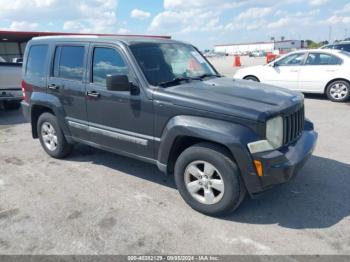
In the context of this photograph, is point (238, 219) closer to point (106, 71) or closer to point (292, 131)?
point (292, 131)

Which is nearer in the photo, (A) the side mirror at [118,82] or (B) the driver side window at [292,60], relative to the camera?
(A) the side mirror at [118,82]

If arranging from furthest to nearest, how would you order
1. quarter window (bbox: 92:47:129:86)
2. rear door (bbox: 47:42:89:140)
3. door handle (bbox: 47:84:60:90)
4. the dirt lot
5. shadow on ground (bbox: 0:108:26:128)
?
1. shadow on ground (bbox: 0:108:26:128)
2. door handle (bbox: 47:84:60:90)
3. rear door (bbox: 47:42:89:140)
4. quarter window (bbox: 92:47:129:86)
5. the dirt lot

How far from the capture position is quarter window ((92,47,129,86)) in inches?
171

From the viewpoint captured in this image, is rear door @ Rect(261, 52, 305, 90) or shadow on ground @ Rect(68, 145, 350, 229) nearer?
shadow on ground @ Rect(68, 145, 350, 229)

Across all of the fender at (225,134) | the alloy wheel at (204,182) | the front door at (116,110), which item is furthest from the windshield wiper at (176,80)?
the alloy wheel at (204,182)

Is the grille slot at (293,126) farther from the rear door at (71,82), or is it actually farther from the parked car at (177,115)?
the rear door at (71,82)

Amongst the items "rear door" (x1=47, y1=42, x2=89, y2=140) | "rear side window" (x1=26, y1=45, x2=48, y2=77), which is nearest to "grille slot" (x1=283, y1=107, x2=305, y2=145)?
"rear door" (x1=47, y1=42, x2=89, y2=140)

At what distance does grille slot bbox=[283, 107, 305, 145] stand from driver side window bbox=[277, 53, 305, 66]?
7055 millimetres

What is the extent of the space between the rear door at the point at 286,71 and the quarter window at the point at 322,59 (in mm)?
233

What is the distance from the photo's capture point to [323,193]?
4.27 m

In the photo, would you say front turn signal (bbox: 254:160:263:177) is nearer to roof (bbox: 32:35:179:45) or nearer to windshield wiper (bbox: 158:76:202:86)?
windshield wiper (bbox: 158:76:202:86)

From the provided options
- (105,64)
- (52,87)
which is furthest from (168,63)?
(52,87)

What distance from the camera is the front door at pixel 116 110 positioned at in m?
4.18

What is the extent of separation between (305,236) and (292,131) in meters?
1.18
